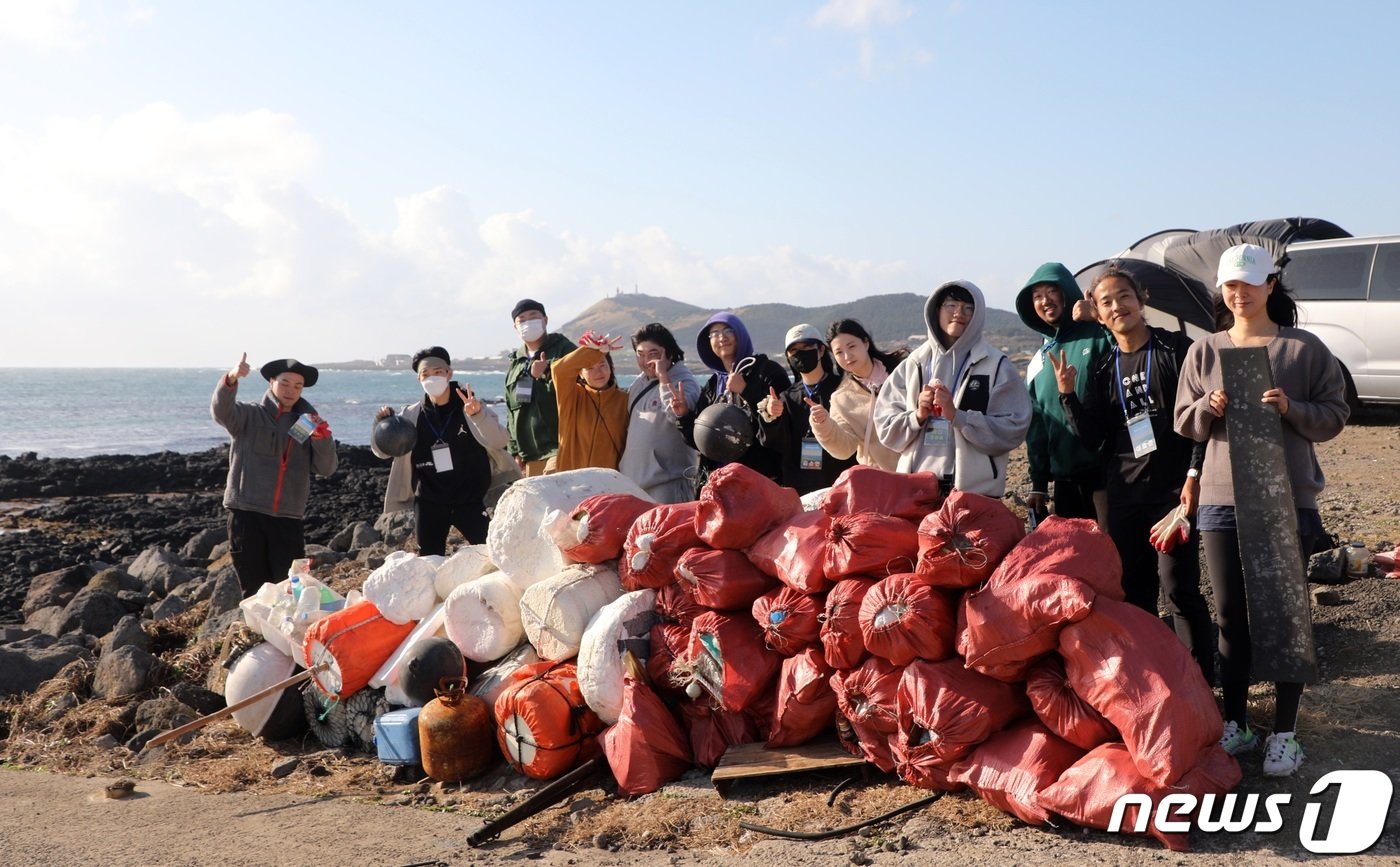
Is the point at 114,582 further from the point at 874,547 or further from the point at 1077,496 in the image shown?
the point at 1077,496

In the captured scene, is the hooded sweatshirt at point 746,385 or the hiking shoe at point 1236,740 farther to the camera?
the hooded sweatshirt at point 746,385

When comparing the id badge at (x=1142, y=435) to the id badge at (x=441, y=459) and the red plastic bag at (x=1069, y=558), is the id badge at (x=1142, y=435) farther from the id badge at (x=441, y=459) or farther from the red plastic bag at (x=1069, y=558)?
the id badge at (x=441, y=459)

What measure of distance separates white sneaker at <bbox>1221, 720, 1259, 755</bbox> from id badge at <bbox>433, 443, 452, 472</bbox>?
16.4ft

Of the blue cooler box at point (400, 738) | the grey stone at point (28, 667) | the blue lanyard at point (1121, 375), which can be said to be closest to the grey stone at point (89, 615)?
the grey stone at point (28, 667)

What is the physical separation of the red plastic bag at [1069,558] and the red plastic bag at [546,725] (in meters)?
2.20

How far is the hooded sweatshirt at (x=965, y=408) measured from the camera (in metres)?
5.29

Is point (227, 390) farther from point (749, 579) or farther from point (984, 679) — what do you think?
point (984, 679)

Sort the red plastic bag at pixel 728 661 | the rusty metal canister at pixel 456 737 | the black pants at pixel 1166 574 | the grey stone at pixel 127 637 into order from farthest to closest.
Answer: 1. the grey stone at pixel 127 637
2. the rusty metal canister at pixel 456 737
3. the red plastic bag at pixel 728 661
4. the black pants at pixel 1166 574

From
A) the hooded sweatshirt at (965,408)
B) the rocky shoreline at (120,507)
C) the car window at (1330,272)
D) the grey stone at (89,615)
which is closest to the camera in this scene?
the hooded sweatshirt at (965,408)

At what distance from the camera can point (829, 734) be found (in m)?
5.03

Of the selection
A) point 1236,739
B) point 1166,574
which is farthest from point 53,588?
point 1236,739

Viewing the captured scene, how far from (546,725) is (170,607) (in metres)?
7.62

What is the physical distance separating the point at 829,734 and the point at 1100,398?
6.48 ft

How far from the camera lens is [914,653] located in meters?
4.42
